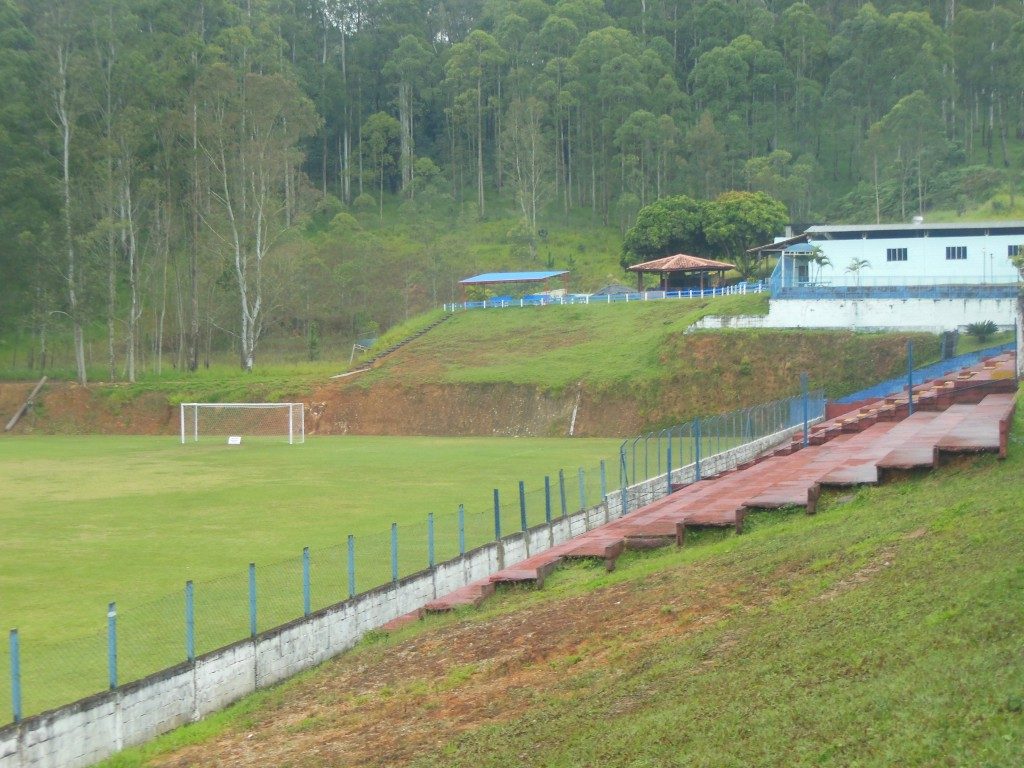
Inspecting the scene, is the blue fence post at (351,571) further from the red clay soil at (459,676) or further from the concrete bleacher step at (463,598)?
the red clay soil at (459,676)

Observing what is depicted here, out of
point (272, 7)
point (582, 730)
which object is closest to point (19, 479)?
point (582, 730)

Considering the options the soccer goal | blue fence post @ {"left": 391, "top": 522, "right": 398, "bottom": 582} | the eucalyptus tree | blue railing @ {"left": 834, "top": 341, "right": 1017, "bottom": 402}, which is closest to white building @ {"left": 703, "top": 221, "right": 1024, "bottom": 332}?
blue railing @ {"left": 834, "top": 341, "right": 1017, "bottom": 402}

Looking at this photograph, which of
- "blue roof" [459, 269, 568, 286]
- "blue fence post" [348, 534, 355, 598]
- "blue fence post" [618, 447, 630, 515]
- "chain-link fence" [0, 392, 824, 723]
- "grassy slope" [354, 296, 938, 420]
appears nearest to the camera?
"chain-link fence" [0, 392, 824, 723]

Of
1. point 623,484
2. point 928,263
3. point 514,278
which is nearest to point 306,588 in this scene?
point 623,484

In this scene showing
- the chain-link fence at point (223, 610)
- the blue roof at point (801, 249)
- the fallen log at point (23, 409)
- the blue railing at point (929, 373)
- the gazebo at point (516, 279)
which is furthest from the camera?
the gazebo at point (516, 279)

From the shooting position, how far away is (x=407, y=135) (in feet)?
368

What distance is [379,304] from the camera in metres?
83.2

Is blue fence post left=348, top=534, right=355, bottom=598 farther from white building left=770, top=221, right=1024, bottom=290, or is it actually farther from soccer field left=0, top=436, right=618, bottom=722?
white building left=770, top=221, right=1024, bottom=290

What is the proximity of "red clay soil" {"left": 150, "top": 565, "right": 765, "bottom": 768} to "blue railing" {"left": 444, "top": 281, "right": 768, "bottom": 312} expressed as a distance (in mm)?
54822

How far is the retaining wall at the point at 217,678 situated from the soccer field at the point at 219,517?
15.5 inches

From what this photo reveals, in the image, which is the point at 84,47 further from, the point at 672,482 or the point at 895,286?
the point at 672,482

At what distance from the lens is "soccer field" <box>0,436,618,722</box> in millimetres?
18109

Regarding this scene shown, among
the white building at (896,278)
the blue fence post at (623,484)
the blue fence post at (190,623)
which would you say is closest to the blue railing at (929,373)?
the white building at (896,278)

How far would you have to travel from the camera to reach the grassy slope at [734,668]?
8.72m
